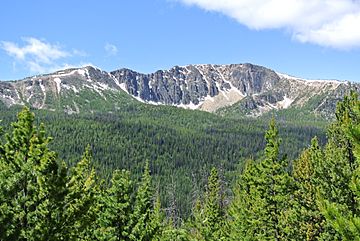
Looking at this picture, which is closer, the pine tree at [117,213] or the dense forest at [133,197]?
the dense forest at [133,197]

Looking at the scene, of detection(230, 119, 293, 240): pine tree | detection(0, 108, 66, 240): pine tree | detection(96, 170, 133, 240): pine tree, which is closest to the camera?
detection(0, 108, 66, 240): pine tree

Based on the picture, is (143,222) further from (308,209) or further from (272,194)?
(308,209)

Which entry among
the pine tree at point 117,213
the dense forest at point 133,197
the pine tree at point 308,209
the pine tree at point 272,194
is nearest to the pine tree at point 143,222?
the dense forest at point 133,197

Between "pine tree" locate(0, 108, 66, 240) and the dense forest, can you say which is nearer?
the dense forest

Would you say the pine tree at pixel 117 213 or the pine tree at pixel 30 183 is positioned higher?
the pine tree at pixel 30 183

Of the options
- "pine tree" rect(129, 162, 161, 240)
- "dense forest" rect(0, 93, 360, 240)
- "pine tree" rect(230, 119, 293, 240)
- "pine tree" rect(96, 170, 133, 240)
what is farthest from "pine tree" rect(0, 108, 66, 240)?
"pine tree" rect(230, 119, 293, 240)

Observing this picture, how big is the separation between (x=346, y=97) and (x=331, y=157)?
12.4 ft

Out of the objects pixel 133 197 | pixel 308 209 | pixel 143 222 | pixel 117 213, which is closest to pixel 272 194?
pixel 308 209

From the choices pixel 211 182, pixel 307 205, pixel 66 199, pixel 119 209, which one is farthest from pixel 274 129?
pixel 211 182

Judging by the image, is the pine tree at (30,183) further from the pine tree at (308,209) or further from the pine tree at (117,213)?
the pine tree at (308,209)

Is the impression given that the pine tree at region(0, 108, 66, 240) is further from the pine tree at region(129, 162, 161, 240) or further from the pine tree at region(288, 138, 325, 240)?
the pine tree at region(288, 138, 325, 240)

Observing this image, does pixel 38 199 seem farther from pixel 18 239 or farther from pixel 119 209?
pixel 119 209

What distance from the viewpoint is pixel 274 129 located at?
33.4 metres

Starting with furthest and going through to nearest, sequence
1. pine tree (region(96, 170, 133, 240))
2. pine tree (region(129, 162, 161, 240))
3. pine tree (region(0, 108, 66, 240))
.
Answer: pine tree (region(96, 170, 133, 240)), pine tree (region(129, 162, 161, 240)), pine tree (region(0, 108, 66, 240))
